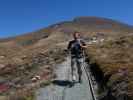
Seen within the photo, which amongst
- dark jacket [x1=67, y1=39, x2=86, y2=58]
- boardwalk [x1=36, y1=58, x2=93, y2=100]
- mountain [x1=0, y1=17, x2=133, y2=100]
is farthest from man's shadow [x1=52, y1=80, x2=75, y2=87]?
mountain [x1=0, y1=17, x2=133, y2=100]

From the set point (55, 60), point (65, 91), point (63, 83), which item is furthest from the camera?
point (55, 60)

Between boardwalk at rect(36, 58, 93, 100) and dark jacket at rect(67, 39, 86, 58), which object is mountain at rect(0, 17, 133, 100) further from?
dark jacket at rect(67, 39, 86, 58)

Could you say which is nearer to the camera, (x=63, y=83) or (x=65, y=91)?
(x=65, y=91)

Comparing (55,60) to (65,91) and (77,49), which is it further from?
(65,91)

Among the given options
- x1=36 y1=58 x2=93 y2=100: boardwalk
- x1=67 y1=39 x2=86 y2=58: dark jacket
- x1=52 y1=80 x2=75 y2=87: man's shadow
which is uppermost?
x1=67 y1=39 x2=86 y2=58: dark jacket

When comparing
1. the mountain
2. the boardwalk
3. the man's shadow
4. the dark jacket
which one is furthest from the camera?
the mountain

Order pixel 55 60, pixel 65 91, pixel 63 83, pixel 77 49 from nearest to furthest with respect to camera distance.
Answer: pixel 65 91 < pixel 77 49 < pixel 63 83 < pixel 55 60

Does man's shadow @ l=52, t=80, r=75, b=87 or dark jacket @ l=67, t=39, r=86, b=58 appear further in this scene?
dark jacket @ l=67, t=39, r=86, b=58

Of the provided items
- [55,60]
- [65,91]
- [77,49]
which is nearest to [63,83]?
[77,49]

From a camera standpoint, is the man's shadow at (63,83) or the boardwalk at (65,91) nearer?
the boardwalk at (65,91)

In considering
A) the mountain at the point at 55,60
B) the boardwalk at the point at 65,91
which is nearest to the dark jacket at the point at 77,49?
the boardwalk at the point at 65,91

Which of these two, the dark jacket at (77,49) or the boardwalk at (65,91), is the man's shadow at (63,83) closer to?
the boardwalk at (65,91)

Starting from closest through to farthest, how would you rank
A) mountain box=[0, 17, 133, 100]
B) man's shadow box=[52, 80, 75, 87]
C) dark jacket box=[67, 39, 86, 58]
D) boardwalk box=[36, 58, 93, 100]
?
boardwalk box=[36, 58, 93, 100], man's shadow box=[52, 80, 75, 87], dark jacket box=[67, 39, 86, 58], mountain box=[0, 17, 133, 100]

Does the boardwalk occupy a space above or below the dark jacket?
below
